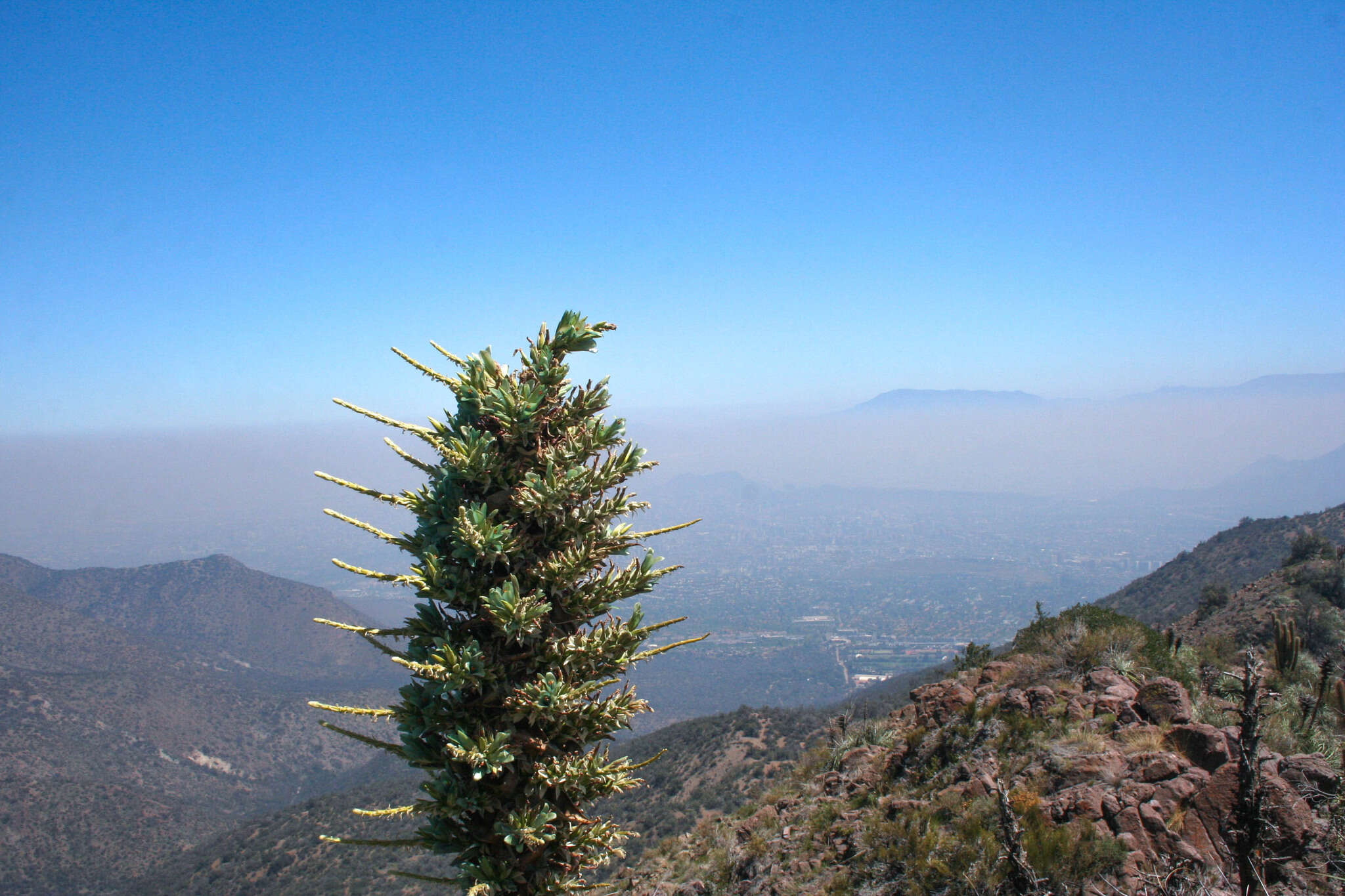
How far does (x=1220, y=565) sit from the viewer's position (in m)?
34.8

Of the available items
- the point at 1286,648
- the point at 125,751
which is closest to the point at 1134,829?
the point at 1286,648

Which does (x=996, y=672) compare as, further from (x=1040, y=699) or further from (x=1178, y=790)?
(x=1178, y=790)

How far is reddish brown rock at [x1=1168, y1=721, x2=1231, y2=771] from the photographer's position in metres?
7.10

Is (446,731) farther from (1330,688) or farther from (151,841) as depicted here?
(151,841)

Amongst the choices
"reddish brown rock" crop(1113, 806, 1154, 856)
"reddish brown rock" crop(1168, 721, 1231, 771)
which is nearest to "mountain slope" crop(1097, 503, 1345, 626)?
"reddish brown rock" crop(1168, 721, 1231, 771)

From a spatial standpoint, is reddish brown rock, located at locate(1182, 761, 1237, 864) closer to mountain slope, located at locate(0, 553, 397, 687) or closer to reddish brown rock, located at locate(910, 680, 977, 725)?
reddish brown rock, located at locate(910, 680, 977, 725)

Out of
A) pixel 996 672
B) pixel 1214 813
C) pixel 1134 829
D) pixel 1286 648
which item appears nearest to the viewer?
pixel 1214 813

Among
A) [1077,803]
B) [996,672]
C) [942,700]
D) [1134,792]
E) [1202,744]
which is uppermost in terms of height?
[1202,744]

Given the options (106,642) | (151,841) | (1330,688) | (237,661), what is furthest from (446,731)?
(237,661)

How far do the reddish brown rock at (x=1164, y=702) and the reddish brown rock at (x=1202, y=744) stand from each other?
0.55 metres

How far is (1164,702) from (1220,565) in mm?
35378

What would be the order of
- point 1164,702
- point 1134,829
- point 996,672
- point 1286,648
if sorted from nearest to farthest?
point 1134,829, point 1164,702, point 1286,648, point 996,672

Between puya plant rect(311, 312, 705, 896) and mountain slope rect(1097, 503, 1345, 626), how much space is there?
30395 mm

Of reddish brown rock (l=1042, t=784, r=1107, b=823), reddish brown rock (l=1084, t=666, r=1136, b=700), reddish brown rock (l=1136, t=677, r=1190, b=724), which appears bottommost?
reddish brown rock (l=1042, t=784, r=1107, b=823)
